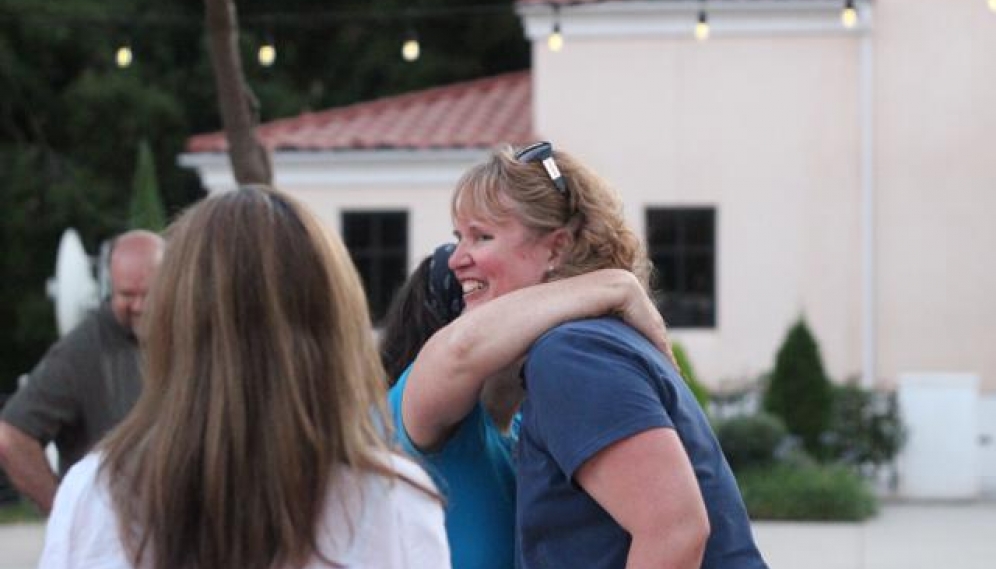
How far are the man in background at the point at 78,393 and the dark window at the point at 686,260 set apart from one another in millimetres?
13262

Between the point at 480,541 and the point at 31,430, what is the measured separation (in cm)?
290

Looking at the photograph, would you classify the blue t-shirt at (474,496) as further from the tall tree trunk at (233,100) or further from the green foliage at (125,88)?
the green foliage at (125,88)

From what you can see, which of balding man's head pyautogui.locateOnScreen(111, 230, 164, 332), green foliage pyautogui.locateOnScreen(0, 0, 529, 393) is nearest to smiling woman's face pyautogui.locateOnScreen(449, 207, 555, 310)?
balding man's head pyautogui.locateOnScreen(111, 230, 164, 332)

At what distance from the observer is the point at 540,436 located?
9.61ft

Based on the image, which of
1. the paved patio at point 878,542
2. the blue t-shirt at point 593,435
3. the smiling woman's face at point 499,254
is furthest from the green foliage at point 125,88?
the blue t-shirt at point 593,435

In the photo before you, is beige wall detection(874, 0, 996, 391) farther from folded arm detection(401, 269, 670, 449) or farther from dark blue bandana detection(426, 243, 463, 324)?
folded arm detection(401, 269, 670, 449)

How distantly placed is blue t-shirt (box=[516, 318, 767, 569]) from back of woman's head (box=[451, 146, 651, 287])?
7.2 inches

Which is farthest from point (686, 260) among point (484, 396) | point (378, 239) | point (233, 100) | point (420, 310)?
point (484, 396)

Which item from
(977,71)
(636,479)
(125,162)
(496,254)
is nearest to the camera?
(636,479)

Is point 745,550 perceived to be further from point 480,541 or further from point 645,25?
point 645,25

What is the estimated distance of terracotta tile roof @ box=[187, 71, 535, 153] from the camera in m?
19.5

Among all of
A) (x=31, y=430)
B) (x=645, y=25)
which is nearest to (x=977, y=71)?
(x=645, y=25)

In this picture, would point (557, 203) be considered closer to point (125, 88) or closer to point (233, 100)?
point (233, 100)

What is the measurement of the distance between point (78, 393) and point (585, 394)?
330 centimetres
